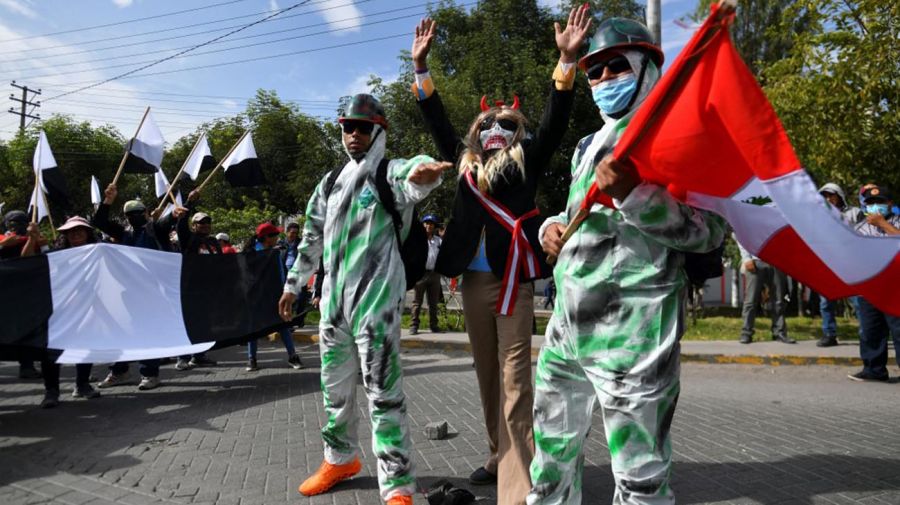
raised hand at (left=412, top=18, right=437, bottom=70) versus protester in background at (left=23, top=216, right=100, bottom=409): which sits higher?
raised hand at (left=412, top=18, right=437, bottom=70)

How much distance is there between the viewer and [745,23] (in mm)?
29094

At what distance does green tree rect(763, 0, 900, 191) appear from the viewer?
10570mm

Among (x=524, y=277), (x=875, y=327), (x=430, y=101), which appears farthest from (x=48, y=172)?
(x=875, y=327)

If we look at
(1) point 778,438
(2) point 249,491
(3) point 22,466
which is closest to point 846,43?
(1) point 778,438

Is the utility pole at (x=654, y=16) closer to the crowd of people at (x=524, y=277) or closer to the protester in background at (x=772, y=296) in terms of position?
the protester in background at (x=772, y=296)

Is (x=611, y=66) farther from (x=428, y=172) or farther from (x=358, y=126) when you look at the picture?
(x=358, y=126)

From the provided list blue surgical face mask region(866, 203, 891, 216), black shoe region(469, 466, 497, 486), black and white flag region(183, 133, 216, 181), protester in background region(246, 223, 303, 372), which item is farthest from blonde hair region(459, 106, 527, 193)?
black and white flag region(183, 133, 216, 181)

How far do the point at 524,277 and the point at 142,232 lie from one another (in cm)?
638

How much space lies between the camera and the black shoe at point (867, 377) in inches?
283

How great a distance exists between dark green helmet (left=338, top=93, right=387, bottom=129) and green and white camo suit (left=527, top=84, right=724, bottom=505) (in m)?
1.65

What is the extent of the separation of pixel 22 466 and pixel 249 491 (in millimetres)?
2029

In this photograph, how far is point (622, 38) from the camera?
91.7 inches

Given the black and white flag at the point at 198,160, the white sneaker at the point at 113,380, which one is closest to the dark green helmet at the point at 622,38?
the white sneaker at the point at 113,380

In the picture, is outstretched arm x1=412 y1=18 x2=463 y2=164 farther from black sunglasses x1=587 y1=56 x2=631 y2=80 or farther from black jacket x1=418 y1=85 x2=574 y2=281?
black sunglasses x1=587 y1=56 x2=631 y2=80
